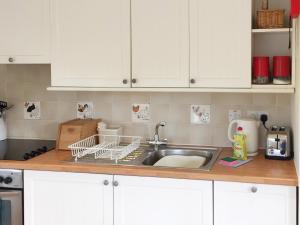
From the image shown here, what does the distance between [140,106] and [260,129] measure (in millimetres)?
818

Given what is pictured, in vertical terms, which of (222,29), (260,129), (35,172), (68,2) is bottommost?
(35,172)

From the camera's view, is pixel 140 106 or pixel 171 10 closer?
pixel 171 10

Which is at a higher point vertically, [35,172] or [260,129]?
[260,129]

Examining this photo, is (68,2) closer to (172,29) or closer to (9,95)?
(172,29)

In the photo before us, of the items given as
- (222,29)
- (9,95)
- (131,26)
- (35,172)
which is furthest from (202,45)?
(9,95)

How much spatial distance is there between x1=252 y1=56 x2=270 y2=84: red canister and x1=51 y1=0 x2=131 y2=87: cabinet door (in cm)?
74

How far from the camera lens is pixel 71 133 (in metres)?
2.93

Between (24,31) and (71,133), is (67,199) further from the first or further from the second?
(24,31)

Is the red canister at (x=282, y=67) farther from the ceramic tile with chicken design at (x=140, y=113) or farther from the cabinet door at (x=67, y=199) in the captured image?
the cabinet door at (x=67, y=199)

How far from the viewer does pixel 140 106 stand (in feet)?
10.1

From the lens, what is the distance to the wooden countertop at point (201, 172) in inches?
88.9

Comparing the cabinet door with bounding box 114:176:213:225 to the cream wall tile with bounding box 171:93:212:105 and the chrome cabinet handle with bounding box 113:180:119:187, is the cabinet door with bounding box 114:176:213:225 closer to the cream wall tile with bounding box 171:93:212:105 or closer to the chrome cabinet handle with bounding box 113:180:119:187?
the chrome cabinet handle with bounding box 113:180:119:187

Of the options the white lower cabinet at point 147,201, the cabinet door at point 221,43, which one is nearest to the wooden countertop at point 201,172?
the white lower cabinet at point 147,201

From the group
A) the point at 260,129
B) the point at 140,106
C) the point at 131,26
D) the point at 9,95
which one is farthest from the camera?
the point at 9,95
